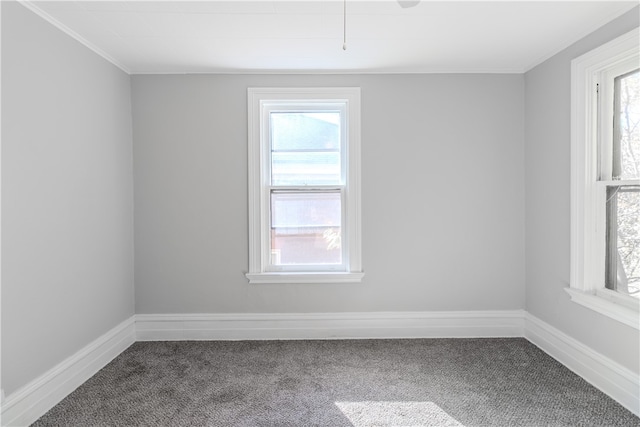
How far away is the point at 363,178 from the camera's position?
10.9ft

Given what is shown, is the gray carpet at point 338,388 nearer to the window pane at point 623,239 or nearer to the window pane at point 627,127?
the window pane at point 623,239

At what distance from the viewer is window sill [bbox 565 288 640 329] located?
2.20m

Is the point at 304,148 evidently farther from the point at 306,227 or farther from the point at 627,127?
the point at 627,127

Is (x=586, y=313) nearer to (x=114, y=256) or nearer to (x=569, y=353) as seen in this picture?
(x=569, y=353)

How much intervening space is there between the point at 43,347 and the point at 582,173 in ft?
11.7

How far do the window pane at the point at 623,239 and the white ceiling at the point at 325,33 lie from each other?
1090 mm

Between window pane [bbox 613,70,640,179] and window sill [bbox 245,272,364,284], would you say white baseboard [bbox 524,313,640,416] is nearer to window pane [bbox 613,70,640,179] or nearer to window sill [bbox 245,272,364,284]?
window pane [bbox 613,70,640,179]

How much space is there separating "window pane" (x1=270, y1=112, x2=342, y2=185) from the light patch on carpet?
71.5 inches

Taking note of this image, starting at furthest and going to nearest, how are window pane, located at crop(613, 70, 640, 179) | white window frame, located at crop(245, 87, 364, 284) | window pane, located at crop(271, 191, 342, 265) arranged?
window pane, located at crop(271, 191, 342, 265), white window frame, located at crop(245, 87, 364, 284), window pane, located at crop(613, 70, 640, 179)

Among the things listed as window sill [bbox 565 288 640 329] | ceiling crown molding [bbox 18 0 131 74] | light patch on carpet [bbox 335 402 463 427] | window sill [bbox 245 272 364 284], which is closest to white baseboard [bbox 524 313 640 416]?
window sill [bbox 565 288 640 329]

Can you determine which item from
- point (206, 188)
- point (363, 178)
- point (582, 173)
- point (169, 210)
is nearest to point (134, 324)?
point (169, 210)

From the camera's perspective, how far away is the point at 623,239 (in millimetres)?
2412

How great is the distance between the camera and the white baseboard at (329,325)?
333 centimetres

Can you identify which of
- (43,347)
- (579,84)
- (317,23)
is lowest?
(43,347)
